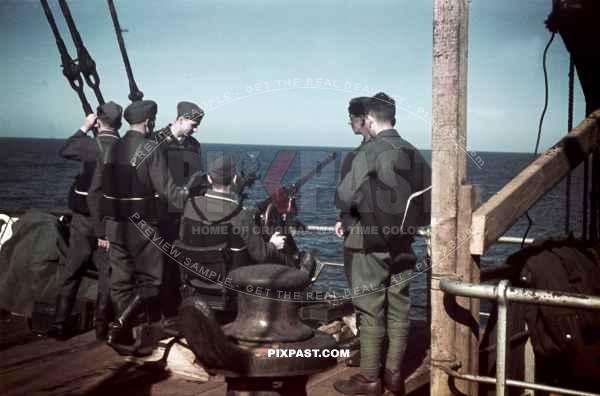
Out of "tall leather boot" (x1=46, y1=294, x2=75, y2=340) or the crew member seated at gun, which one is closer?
the crew member seated at gun

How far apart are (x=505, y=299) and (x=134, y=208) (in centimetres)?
362

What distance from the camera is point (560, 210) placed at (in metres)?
59.8

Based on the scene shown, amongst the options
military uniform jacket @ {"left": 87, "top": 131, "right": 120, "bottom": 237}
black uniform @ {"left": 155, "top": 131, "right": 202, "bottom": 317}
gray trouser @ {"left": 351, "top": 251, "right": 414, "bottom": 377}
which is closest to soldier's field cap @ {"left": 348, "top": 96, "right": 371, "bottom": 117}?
gray trouser @ {"left": 351, "top": 251, "right": 414, "bottom": 377}

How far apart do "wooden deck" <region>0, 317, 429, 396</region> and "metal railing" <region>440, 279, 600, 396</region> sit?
1.72 metres

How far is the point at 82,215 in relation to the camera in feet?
19.2

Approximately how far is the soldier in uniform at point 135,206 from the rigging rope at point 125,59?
212cm

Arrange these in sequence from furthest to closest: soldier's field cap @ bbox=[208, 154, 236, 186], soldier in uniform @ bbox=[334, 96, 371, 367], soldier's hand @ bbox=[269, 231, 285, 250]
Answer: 1. soldier's hand @ bbox=[269, 231, 285, 250]
2. soldier's field cap @ bbox=[208, 154, 236, 186]
3. soldier in uniform @ bbox=[334, 96, 371, 367]

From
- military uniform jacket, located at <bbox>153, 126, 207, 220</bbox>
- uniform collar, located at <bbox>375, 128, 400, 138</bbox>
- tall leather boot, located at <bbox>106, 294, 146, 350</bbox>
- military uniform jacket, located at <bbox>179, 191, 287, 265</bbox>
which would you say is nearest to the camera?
uniform collar, located at <bbox>375, 128, 400, 138</bbox>

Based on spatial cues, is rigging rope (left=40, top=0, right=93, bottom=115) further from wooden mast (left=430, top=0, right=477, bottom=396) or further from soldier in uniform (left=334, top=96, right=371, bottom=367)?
wooden mast (left=430, top=0, right=477, bottom=396)

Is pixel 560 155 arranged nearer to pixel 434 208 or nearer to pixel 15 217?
pixel 434 208

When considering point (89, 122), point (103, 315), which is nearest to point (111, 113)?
point (89, 122)

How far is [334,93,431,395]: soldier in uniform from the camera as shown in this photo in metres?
4.31

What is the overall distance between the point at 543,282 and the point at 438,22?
1690mm

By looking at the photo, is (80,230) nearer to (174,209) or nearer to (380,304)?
(174,209)
